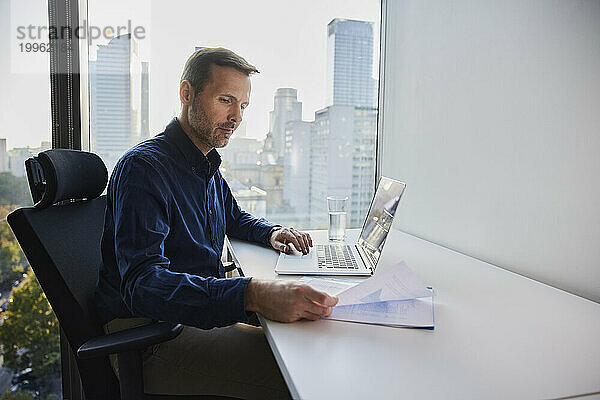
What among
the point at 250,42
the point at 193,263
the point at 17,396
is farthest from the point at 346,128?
the point at 17,396

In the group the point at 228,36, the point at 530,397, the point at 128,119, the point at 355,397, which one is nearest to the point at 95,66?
the point at 128,119

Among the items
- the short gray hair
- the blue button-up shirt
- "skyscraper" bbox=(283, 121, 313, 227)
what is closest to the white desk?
the blue button-up shirt

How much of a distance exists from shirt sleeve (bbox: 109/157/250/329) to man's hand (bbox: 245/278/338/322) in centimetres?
4

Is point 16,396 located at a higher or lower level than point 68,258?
lower

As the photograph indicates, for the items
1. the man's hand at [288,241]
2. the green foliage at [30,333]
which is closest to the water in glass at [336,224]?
the man's hand at [288,241]

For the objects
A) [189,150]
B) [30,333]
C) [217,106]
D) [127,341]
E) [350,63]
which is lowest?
[30,333]

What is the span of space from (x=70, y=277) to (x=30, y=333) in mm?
962

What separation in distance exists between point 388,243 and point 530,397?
1.16m

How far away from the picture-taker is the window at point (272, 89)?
2102 millimetres

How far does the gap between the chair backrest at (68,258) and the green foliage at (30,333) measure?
736 millimetres

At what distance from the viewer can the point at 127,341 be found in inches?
38.8

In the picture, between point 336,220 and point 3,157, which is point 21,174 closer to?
point 3,157

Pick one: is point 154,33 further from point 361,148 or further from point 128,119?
point 361,148

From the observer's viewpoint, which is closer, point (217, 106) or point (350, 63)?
point (217, 106)
